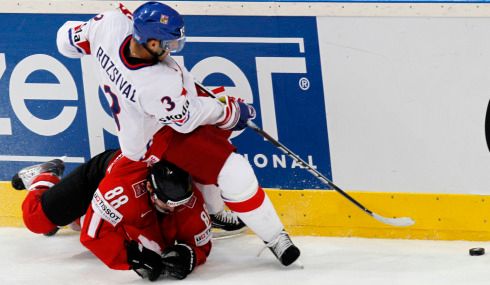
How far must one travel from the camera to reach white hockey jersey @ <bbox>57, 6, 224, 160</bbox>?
419cm

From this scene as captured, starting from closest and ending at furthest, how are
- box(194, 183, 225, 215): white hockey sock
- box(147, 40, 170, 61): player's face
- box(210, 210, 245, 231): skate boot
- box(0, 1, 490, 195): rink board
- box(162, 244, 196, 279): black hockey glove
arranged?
box(147, 40, 170, 61): player's face → box(162, 244, 196, 279): black hockey glove → box(0, 1, 490, 195): rink board → box(194, 183, 225, 215): white hockey sock → box(210, 210, 245, 231): skate boot

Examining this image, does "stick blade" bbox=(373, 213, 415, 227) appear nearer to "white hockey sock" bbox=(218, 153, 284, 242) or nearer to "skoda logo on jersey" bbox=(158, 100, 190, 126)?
"white hockey sock" bbox=(218, 153, 284, 242)

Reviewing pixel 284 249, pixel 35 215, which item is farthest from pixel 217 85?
pixel 35 215

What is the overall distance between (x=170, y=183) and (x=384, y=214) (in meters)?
1.02

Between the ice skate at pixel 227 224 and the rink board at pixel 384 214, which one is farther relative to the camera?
the ice skate at pixel 227 224

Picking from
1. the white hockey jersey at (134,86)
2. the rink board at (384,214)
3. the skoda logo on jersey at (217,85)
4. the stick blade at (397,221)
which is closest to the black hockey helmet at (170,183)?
the white hockey jersey at (134,86)

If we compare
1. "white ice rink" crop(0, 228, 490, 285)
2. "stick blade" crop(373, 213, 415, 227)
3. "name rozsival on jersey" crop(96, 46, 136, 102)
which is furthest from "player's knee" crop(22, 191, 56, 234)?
"stick blade" crop(373, 213, 415, 227)

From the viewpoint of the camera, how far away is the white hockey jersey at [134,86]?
4.19 metres

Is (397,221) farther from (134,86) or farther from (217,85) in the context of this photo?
(134,86)

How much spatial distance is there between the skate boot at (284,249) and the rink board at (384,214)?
1.46 feet

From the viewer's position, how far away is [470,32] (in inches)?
179

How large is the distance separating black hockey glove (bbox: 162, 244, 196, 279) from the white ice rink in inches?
1.6

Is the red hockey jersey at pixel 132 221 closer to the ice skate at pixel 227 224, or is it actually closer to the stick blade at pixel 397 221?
the ice skate at pixel 227 224

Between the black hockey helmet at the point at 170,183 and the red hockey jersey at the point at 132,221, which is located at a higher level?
the black hockey helmet at the point at 170,183
